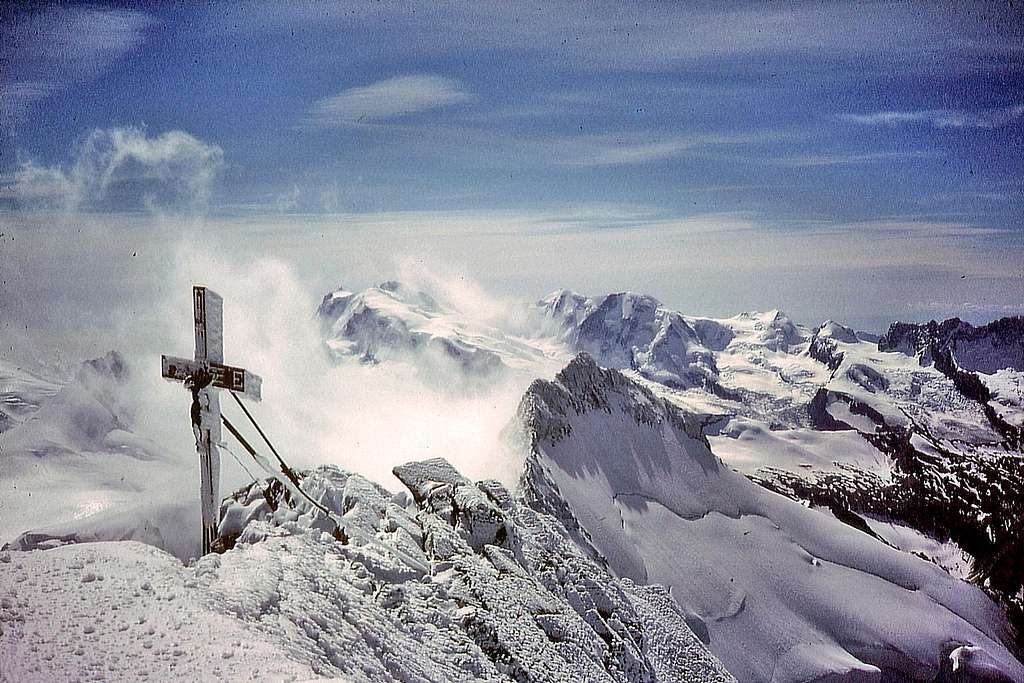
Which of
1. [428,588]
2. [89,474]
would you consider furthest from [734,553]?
[89,474]

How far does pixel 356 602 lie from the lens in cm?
498

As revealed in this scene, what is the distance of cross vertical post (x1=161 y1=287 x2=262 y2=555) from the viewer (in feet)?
16.3

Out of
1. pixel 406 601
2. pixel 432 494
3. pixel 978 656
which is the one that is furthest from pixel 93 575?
pixel 978 656

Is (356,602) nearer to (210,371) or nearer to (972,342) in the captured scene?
(210,371)

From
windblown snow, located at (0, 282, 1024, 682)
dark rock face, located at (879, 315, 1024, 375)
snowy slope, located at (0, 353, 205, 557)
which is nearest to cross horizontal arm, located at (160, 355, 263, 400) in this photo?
windblown snow, located at (0, 282, 1024, 682)

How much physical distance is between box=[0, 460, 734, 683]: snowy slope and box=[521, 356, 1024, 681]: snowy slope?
223 centimetres

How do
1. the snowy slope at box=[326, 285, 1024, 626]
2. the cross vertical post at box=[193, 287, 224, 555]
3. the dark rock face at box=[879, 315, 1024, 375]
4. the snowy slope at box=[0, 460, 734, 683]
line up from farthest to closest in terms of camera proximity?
the snowy slope at box=[326, 285, 1024, 626] < the dark rock face at box=[879, 315, 1024, 375] < the cross vertical post at box=[193, 287, 224, 555] < the snowy slope at box=[0, 460, 734, 683]

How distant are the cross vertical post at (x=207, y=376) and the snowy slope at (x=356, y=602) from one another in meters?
0.76

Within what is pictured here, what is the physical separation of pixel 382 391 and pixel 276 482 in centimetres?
2804

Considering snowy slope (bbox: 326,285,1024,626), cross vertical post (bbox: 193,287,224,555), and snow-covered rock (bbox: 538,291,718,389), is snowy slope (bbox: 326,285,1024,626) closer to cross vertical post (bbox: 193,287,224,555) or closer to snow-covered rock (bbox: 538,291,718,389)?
snow-covered rock (bbox: 538,291,718,389)

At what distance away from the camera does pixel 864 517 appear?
29.1 meters

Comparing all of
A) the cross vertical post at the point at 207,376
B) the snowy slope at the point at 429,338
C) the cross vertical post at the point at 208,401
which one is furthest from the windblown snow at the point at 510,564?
the snowy slope at the point at 429,338

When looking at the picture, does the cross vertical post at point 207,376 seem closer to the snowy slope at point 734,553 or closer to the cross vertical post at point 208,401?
the cross vertical post at point 208,401

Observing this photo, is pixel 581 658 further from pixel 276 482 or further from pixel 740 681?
pixel 740 681
